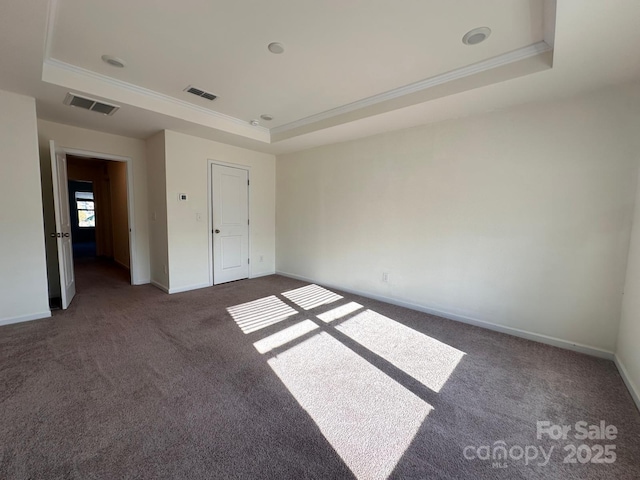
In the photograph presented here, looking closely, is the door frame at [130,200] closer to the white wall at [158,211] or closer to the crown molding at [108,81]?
the white wall at [158,211]

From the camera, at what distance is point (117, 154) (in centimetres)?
430

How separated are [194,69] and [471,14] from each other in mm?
2478

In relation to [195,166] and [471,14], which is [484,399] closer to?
[471,14]

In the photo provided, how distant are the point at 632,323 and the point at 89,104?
5.69m

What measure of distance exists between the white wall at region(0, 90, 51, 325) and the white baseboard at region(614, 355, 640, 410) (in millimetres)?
5707

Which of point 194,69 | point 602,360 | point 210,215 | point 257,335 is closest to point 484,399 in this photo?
point 602,360

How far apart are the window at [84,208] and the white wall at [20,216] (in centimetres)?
927

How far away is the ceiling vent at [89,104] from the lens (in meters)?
2.88

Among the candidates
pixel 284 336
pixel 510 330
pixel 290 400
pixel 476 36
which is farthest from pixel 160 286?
pixel 476 36

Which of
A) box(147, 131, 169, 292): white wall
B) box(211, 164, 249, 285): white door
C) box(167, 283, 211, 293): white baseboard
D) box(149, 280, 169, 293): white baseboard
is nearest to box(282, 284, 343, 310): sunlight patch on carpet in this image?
box(211, 164, 249, 285): white door

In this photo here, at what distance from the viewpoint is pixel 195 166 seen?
4.35 meters

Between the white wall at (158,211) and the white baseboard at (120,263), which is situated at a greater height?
the white wall at (158,211)

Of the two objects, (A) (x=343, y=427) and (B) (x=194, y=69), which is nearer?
(A) (x=343, y=427)

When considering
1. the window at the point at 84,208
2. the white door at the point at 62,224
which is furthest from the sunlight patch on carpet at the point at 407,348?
the window at the point at 84,208
